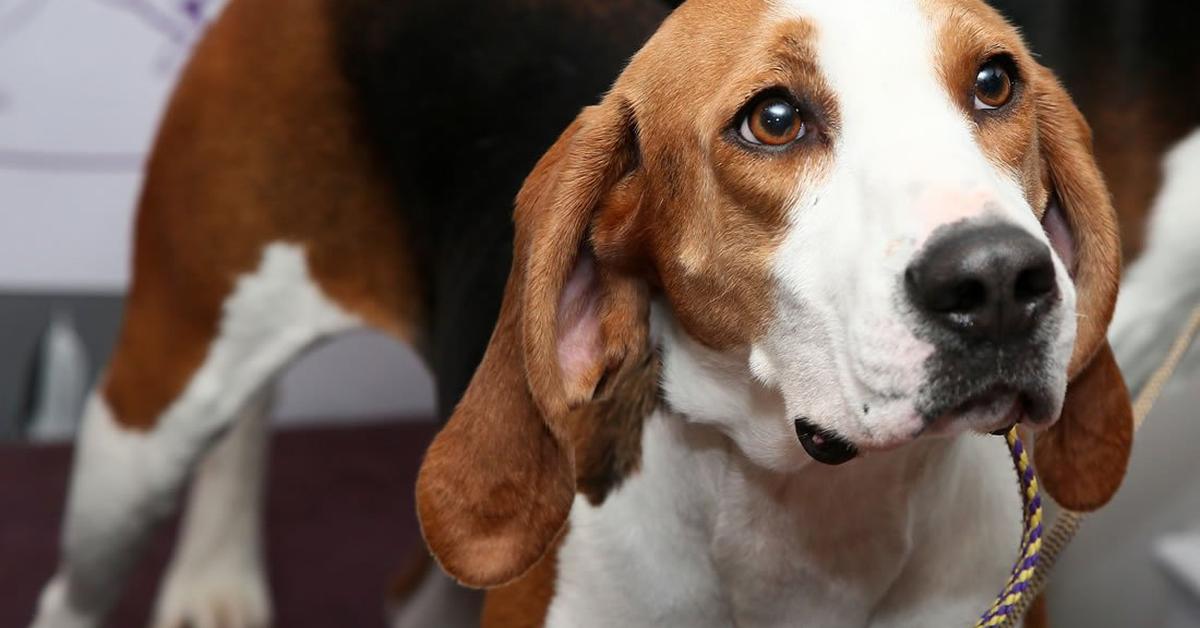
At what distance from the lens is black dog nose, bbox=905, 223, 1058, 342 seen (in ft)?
3.68

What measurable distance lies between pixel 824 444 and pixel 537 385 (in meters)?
0.29

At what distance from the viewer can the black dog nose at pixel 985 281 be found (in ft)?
3.68

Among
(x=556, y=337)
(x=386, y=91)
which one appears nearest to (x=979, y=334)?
(x=556, y=337)

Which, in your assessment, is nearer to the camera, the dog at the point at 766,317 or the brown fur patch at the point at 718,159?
the dog at the point at 766,317

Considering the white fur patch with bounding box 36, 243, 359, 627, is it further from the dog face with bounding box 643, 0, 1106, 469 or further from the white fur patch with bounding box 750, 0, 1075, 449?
the white fur patch with bounding box 750, 0, 1075, 449

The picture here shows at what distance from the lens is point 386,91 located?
2.17 m

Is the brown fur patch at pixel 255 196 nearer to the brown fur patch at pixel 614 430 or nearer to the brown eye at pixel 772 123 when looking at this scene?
the brown fur patch at pixel 614 430

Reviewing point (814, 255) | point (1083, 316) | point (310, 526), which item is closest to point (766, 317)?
point (814, 255)

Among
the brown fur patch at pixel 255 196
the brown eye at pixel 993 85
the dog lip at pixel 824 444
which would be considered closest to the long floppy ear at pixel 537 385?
the dog lip at pixel 824 444

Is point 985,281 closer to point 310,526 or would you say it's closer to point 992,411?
point 992,411

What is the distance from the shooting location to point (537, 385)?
144 centimetres

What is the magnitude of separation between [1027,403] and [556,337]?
470 millimetres

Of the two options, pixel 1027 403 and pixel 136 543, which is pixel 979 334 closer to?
pixel 1027 403

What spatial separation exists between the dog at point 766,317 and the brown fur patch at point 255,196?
159mm
